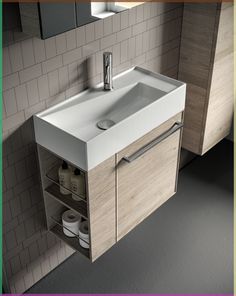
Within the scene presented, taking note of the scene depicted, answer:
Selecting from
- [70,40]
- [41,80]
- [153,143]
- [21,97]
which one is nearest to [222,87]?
[153,143]

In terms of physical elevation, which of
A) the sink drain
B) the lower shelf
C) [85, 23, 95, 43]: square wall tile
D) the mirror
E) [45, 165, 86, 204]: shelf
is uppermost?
the mirror

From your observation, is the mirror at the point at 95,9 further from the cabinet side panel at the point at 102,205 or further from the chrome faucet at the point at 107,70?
the cabinet side panel at the point at 102,205

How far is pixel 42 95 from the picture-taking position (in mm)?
2281

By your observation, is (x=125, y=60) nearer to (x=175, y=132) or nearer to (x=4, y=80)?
(x=175, y=132)

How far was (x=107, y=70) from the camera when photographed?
8.03 ft

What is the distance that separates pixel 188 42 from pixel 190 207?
118cm

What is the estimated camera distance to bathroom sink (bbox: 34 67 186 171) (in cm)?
217

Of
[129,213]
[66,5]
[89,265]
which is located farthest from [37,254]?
[66,5]

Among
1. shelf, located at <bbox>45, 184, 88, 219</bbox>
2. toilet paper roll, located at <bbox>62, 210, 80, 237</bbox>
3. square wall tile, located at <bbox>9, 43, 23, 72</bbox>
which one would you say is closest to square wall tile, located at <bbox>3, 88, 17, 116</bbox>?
square wall tile, located at <bbox>9, 43, 23, 72</bbox>

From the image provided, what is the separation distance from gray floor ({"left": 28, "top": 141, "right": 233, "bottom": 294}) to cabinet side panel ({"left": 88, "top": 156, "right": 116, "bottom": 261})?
43 cm

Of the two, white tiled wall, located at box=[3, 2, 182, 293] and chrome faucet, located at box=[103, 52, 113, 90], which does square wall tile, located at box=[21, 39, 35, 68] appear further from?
chrome faucet, located at box=[103, 52, 113, 90]

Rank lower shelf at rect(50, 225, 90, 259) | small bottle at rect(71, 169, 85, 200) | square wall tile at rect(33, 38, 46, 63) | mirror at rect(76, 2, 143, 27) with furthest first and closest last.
→ lower shelf at rect(50, 225, 90, 259)
small bottle at rect(71, 169, 85, 200)
square wall tile at rect(33, 38, 46, 63)
mirror at rect(76, 2, 143, 27)

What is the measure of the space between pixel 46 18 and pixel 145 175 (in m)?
1.05

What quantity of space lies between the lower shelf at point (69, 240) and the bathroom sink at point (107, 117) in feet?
2.03
